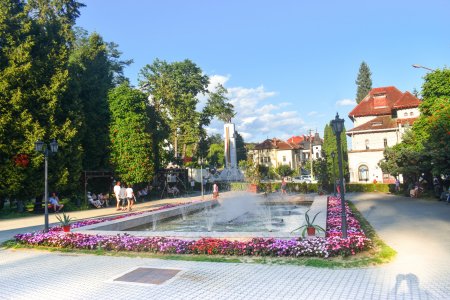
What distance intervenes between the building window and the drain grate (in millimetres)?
50043

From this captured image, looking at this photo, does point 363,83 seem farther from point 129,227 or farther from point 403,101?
point 129,227

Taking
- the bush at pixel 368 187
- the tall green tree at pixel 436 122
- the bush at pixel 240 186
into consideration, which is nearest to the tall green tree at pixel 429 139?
the tall green tree at pixel 436 122

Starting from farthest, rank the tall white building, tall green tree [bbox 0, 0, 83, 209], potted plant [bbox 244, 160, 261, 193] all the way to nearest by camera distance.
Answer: the tall white building
potted plant [bbox 244, 160, 261, 193]
tall green tree [bbox 0, 0, 83, 209]

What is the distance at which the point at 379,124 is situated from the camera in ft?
175

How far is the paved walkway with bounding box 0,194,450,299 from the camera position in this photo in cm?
688

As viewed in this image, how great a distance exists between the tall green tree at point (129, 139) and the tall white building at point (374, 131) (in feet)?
113

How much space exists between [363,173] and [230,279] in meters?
50.8

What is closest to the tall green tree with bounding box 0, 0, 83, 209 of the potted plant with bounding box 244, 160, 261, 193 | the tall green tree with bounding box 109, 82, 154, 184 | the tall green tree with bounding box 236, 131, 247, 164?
the tall green tree with bounding box 109, 82, 154, 184

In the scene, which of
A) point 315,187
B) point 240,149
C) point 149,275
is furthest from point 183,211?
point 240,149

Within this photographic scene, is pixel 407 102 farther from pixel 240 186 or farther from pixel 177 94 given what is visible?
pixel 177 94

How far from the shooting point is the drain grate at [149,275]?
805cm

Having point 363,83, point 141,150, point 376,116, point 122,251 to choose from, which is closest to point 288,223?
point 122,251

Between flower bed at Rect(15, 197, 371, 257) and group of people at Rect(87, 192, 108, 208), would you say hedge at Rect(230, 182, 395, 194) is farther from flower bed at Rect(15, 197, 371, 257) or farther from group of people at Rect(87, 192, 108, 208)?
flower bed at Rect(15, 197, 371, 257)

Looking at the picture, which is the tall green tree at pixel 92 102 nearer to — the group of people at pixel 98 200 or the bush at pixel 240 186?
the group of people at pixel 98 200
